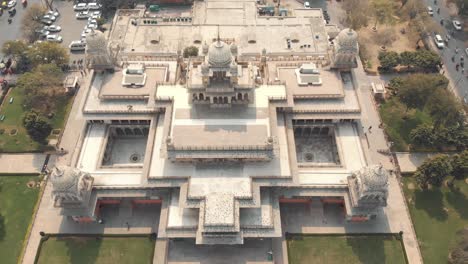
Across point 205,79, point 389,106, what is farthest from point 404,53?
point 205,79

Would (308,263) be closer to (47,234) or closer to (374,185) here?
(374,185)

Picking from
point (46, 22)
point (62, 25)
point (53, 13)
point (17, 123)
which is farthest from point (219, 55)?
point (53, 13)

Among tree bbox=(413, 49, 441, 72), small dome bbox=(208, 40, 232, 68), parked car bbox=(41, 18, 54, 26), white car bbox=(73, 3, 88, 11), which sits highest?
white car bbox=(73, 3, 88, 11)

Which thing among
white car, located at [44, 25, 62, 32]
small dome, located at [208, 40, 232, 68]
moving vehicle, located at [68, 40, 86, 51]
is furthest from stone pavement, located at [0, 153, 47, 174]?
small dome, located at [208, 40, 232, 68]

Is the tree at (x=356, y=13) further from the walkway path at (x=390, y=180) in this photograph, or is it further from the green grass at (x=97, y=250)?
the green grass at (x=97, y=250)

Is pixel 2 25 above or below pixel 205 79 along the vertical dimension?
above

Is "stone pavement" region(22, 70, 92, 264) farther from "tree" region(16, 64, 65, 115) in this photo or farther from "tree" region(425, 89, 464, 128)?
"tree" region(425, 89, 464, 128)
